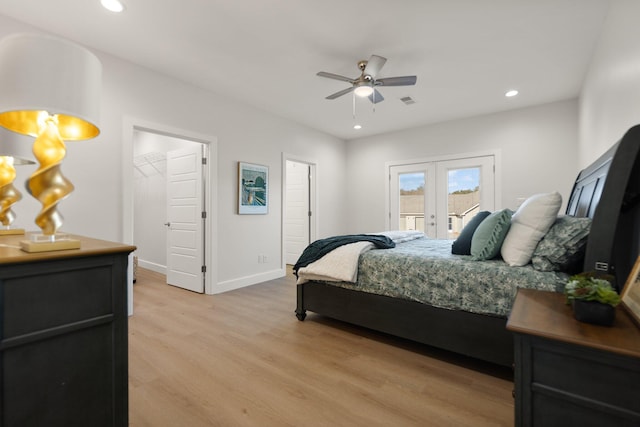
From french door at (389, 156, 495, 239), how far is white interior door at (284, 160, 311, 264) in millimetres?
1681

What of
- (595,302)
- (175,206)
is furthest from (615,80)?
(175,206)

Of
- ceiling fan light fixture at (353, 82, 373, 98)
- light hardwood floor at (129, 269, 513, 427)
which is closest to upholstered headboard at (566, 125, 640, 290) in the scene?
light hardwood floor at (129, 269, 513, 427)

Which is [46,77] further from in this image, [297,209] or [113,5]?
[297,209]

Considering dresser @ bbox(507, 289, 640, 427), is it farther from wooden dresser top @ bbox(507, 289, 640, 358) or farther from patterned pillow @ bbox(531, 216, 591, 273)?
patterned pillow @ bbox(531, 216, 591, 273)

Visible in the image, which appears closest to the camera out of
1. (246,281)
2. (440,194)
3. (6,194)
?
(6,194)

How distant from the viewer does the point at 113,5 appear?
2.22m

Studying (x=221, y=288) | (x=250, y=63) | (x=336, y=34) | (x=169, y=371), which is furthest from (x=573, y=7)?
(x=221, y=288)

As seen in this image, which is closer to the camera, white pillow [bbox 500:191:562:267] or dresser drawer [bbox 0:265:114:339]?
dresser drawer [bbox 0:265:114:339]

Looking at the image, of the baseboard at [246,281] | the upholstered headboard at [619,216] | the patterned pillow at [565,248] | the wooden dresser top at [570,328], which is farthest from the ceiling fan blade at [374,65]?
the baseboard at [246,281]

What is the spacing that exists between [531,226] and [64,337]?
8.36 feet

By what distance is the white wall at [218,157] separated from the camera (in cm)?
283

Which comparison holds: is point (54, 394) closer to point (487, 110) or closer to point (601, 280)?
point (601, 280)

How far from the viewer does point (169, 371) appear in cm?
201

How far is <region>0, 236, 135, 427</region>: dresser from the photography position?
35.7 inches
